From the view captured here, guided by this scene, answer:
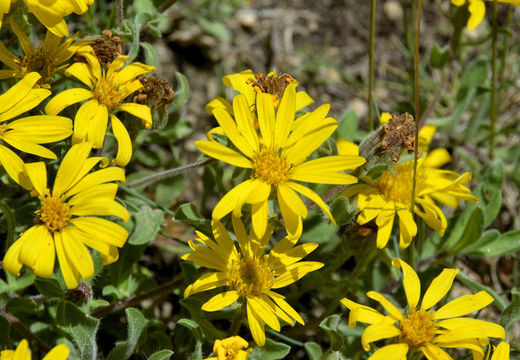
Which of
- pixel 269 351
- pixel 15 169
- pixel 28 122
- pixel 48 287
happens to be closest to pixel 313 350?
pixel 269 351

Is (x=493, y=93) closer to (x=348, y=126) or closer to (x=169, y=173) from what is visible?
(x=348, y=126)

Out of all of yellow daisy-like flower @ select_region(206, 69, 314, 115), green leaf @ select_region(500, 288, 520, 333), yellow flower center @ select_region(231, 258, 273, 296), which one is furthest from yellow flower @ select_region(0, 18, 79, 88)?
green leaf @ select_region(500, 288, 520, 333)

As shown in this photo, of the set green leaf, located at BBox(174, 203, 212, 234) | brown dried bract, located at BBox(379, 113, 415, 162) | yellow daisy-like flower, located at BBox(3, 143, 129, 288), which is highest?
brown dried bract, located at BBox(379, 113, 415, 162)

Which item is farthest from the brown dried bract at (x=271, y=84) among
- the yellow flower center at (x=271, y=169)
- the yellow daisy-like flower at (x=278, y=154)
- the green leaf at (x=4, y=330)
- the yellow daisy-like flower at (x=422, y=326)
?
the green leaf at (x=4, y=330)

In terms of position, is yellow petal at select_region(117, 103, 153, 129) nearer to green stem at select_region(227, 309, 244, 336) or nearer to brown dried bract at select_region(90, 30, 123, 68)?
brown dried bract at select_region(90, 30, 123, 68)

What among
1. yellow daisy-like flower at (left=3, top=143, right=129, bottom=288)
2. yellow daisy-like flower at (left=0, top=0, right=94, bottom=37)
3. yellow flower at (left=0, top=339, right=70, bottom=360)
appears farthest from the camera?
yellow daisy-like flower at (left=0, top=0, right=94, bottom=37)

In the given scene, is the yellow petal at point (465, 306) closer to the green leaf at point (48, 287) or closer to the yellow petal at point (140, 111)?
the yellow petal at point (140, 111)

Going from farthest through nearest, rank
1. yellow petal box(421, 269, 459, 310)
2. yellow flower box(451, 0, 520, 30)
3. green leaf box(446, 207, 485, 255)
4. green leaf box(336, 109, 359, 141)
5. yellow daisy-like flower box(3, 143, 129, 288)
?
green leaf box(336, 109, 359, 141), yellow flower box(451, 0, 520, 30), green leaf box(446, 207, 485, 255), yellow petal box(421, 269, 459, 310), yellow daisy-like flower box(3, 143, 129, 288)
